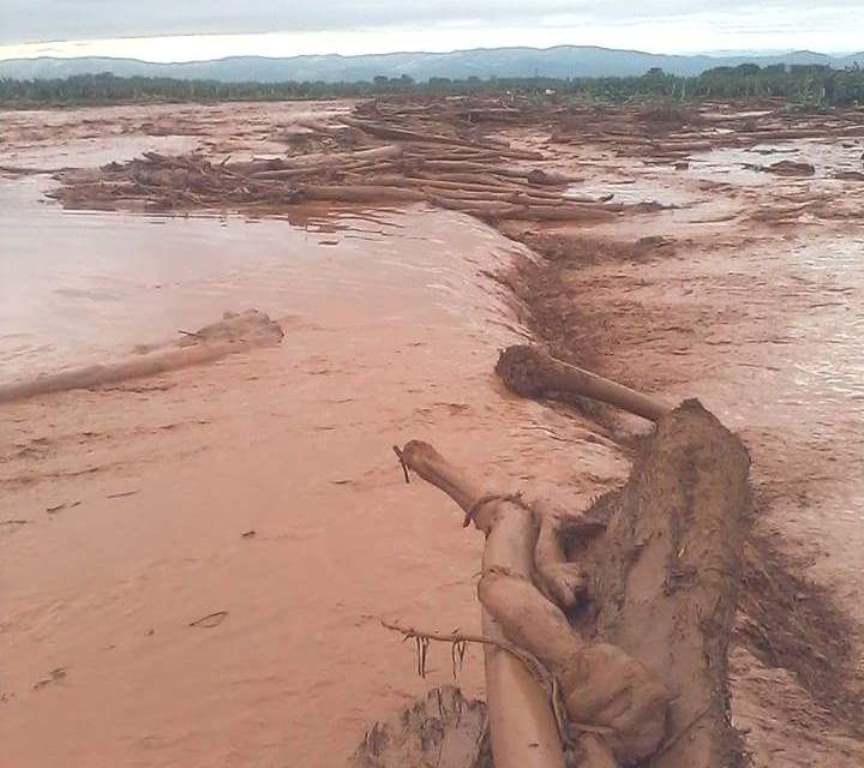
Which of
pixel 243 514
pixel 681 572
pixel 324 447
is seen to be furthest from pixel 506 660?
pixel 324 447

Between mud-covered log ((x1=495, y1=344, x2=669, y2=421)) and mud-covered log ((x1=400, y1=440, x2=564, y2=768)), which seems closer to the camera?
mud-covered log ((x1=400, y1=440, x2=564, y2=768))

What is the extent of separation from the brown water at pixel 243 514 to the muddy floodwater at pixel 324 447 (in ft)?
0.04

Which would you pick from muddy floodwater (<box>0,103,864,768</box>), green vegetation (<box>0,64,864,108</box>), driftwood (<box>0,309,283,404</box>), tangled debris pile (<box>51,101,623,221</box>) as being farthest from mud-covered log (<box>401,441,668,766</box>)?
green vegetation (<box>0,64,864,108</box>)

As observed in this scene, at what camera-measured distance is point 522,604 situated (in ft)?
7.70

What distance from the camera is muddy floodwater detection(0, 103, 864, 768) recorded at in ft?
9.41

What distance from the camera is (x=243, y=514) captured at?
13.0 feet

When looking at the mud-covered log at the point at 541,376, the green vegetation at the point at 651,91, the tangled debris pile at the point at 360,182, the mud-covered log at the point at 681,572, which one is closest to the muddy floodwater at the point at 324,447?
the mud-covered log at the point at 541,376

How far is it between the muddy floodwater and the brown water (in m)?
0.01

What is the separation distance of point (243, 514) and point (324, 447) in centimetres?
78

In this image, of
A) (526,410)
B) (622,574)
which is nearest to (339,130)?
(526,410)

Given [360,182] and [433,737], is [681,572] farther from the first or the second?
[360,182]

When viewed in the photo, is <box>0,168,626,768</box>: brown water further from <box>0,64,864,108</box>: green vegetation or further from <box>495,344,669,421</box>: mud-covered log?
<box>0,64,864,108</box>: green vegetation

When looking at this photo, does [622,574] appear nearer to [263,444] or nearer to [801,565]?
[801,565]

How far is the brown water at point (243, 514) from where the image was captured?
2.79 metres
